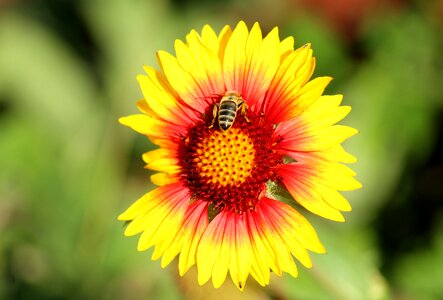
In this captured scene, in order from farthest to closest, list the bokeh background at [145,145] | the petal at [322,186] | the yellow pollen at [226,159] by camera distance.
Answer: the bokeh background at [145,145], the yellow pollen at [226,159], the petal at [322,186]

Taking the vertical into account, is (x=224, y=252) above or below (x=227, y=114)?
below

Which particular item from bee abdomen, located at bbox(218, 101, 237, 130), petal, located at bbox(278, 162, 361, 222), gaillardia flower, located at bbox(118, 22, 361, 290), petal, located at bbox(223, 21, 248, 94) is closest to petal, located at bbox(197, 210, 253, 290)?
gaillardia flower, located at bbox(118, 22, 361, 290)

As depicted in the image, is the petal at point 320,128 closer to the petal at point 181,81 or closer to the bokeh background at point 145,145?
the petal at point 181,81

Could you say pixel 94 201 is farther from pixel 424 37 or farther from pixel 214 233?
pixel 424 37

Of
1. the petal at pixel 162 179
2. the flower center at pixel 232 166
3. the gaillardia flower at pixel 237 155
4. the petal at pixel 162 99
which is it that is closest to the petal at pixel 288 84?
the gaillardia flower at pixel 237 155

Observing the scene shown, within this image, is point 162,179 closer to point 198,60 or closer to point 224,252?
point 224,252

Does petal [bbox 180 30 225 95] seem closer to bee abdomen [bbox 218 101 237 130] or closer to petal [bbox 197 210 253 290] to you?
bee abdomen [bbox 218 101 237 130]

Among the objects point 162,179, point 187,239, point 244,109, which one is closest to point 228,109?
point 244,109
